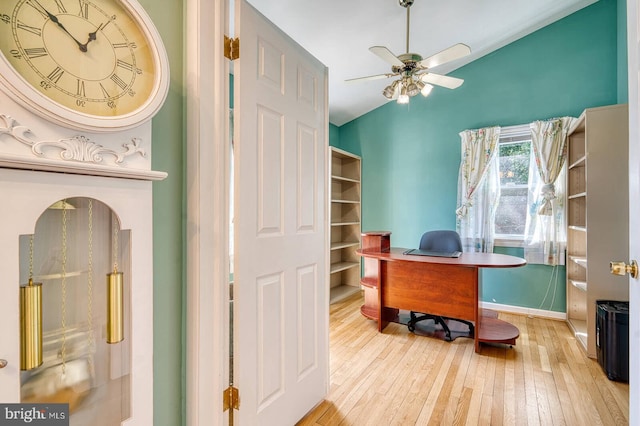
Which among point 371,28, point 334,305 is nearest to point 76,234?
point 371,28

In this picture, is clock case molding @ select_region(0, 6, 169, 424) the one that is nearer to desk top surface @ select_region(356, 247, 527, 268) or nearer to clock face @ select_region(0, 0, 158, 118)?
clock face @ select_region(0, 0, 158, 118)

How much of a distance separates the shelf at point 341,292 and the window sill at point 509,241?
2.05 m

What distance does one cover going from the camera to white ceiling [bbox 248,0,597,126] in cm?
246

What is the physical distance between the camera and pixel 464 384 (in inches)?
84.3

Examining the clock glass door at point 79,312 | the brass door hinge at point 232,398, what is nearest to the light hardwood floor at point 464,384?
the brass door hinge at point 232,398

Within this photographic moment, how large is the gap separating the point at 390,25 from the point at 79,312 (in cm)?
316

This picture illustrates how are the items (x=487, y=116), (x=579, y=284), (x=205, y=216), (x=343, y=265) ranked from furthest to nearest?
(x=343, y=265) < (x=487, y=116) < (x=579, y=284) < (x=205, y=216)

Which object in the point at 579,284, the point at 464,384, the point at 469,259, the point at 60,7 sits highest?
the point at 60,7

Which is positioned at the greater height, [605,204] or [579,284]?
[605,204]

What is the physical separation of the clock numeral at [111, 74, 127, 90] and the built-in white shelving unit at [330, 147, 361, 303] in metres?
3.75

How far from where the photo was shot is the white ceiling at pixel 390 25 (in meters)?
2.46

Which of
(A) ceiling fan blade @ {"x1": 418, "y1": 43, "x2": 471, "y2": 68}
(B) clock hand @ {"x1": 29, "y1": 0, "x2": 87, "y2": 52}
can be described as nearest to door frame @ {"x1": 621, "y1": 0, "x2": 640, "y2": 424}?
(A) ceiling fan blade @ {"x1": 418, "y1": 43, "x2": 471, "y2": 68}

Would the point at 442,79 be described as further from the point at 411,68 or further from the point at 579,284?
the point at 579,284

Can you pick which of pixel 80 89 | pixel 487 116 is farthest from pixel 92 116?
pixel 487 116
